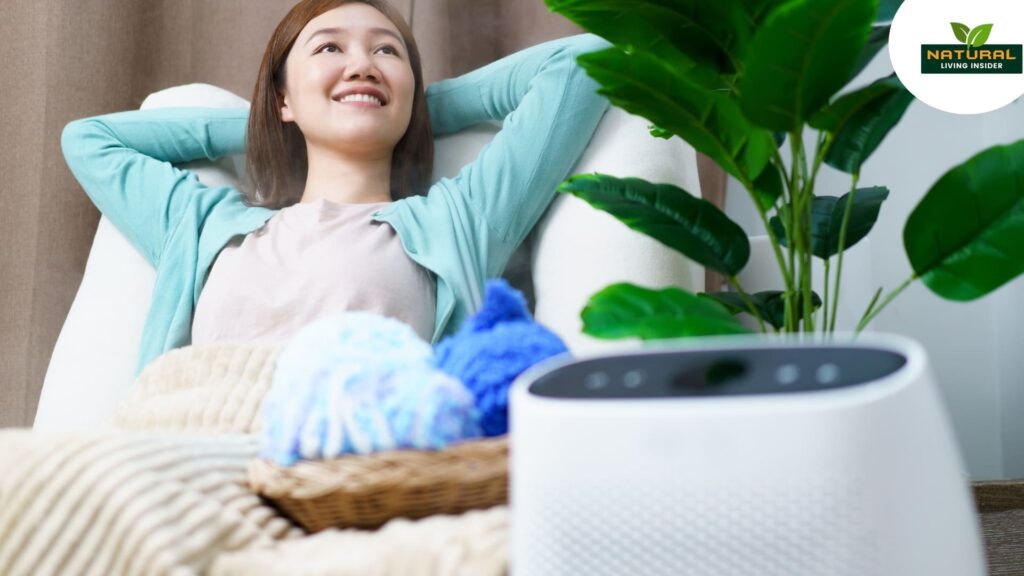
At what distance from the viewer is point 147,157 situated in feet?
5.01

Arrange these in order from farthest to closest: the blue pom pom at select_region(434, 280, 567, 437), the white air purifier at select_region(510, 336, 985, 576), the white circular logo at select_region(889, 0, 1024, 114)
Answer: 1. the white circular logo at select_region(889, 0, 1024, 114)
2. the blue pom pom at select_region(434, 280, 567, 437)
3. the white air purifier at select_region(510, 336, 985, 576)

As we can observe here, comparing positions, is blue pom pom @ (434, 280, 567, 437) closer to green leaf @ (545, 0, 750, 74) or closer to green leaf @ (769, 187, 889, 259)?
green leaf @ (545, 0, 750, 74)

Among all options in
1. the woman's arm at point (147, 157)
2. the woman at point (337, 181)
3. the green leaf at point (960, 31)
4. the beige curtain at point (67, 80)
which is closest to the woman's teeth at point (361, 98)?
the woman at point (337, 181)

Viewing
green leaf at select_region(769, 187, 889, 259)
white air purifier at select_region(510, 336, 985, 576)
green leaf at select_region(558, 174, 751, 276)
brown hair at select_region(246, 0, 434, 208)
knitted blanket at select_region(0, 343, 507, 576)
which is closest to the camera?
white air purifier at select_region(510, 336, 985, 576)

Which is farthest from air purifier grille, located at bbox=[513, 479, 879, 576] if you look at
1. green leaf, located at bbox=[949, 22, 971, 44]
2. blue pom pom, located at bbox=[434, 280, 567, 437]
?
green leaf, located at bbox=[949, 22, 971, 44]

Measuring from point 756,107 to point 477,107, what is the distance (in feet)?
2.51

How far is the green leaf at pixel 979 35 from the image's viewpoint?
1.40 metres

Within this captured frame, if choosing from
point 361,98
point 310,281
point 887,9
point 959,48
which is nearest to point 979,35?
point 959,48

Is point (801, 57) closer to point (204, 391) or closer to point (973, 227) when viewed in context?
point (973, 227)

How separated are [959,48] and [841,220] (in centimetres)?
48

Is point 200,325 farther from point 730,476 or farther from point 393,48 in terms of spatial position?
point 730,476

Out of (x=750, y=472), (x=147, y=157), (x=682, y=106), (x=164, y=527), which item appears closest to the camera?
(x=750, y=472)

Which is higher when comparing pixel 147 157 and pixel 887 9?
pixel 887 9

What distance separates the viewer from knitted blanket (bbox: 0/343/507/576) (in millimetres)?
611
